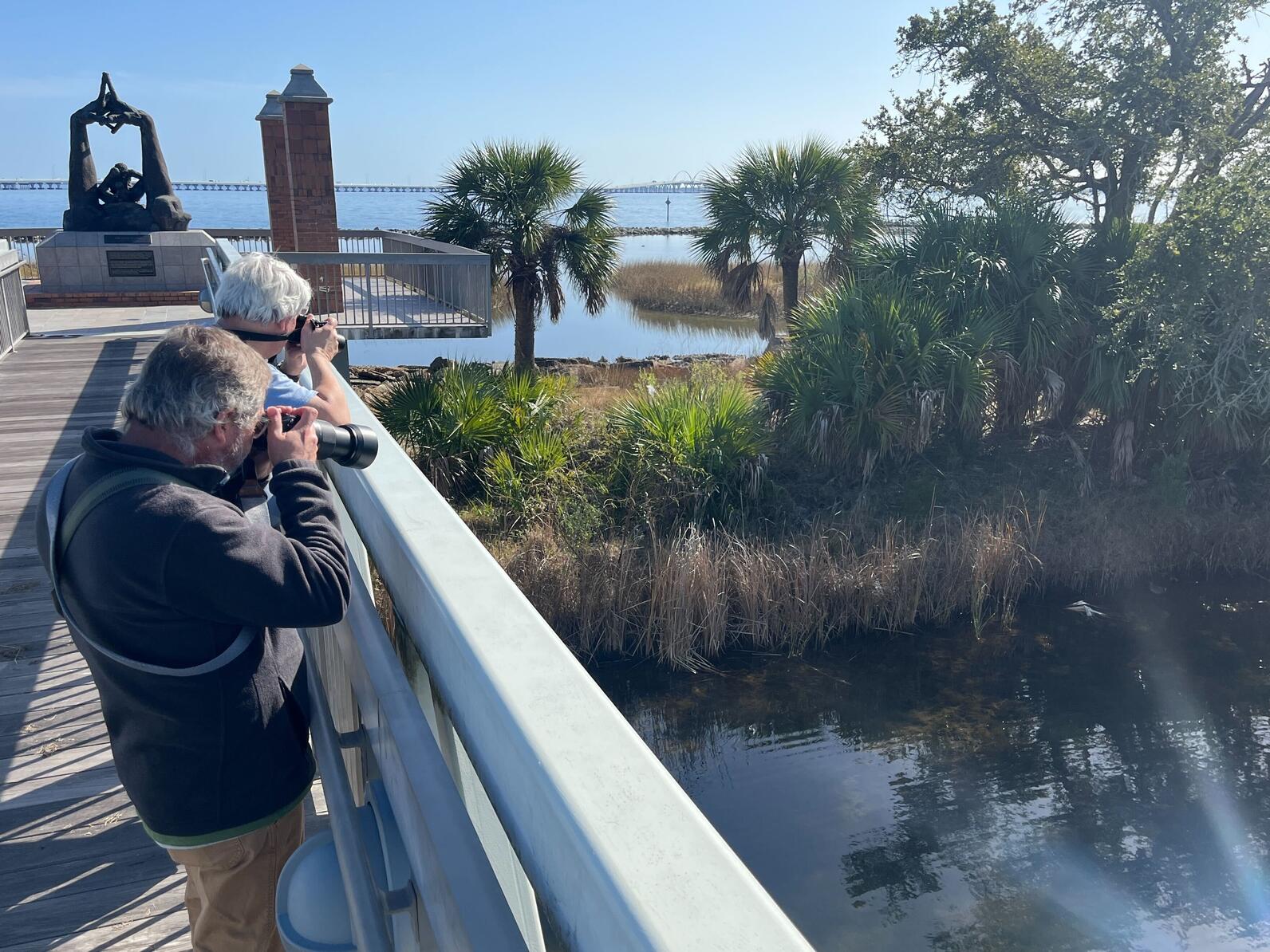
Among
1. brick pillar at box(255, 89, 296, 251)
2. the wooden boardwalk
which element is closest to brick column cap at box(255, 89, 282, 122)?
brick pillar at box(255, 89, 296, 251)

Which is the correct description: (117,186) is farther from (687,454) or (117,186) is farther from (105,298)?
(687,454)

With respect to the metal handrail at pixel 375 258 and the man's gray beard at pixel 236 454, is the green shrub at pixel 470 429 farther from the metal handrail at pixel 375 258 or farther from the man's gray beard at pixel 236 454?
the man's gray beard at pixel 236 454

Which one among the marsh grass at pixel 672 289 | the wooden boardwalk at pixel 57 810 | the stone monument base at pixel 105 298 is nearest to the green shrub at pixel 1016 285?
the stone monument base at pixel 105 298

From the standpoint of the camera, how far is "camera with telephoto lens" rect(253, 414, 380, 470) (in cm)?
200

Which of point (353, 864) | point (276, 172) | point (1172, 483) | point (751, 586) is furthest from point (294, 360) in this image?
point (276, 172)

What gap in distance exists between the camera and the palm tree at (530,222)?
14734mm

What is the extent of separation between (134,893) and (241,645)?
4.41ft

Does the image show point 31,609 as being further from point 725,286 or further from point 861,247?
point 725,286

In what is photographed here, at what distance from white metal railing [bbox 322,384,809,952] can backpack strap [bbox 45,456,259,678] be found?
40 cm

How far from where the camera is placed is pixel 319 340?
3.19m

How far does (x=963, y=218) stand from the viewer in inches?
549

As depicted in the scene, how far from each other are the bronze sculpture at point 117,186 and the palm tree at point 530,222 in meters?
4.89

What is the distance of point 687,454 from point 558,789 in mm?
10948

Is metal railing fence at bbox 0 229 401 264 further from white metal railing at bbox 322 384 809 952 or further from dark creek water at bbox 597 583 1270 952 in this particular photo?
white metal railing at bbox 322 384 809 952
